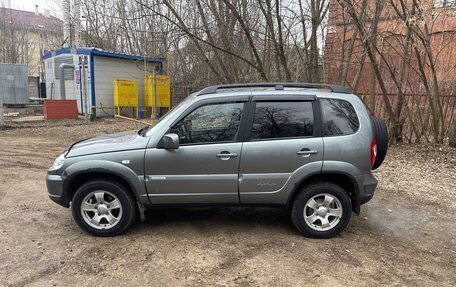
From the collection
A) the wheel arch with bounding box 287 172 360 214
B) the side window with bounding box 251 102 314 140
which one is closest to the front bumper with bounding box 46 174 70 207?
the side window with bounding box 251 102 314 140

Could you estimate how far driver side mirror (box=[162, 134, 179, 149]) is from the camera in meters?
4.00

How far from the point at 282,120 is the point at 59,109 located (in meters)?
13.7

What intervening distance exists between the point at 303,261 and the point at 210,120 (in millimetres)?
1794

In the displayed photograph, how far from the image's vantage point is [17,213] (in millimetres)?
5000

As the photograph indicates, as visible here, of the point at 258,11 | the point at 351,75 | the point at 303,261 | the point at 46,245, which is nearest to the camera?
the point at 303,261

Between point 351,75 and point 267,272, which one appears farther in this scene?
point 351,75

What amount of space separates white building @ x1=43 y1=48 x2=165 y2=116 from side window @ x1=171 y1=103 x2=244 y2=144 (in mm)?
13290

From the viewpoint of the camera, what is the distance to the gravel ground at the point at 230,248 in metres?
3.41

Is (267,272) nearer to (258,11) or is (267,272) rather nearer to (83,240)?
(83,240)

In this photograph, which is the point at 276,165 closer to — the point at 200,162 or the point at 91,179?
the point at 200,162

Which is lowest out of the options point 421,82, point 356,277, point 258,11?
point 356,277

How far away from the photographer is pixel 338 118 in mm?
4250

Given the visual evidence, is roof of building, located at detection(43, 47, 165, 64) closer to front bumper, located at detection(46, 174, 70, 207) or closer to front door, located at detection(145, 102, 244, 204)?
front bumper, located at detection(46, 174, 70, 207)

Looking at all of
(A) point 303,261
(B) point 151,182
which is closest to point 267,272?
(A) point 303,261
